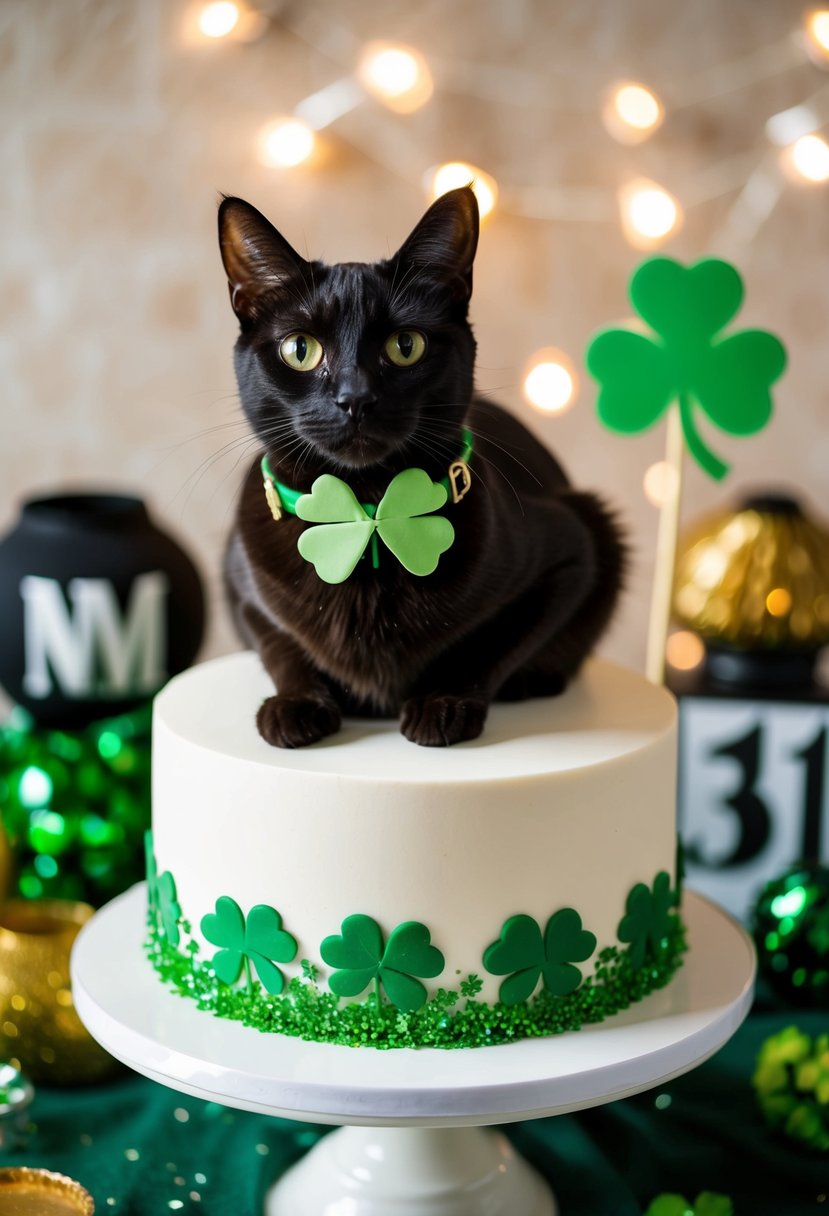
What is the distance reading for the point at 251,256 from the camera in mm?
892

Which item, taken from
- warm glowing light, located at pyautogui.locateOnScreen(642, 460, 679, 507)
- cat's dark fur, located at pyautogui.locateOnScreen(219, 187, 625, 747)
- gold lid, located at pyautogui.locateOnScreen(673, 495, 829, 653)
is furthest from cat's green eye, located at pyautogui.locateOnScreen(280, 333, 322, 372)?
warm glowing light, located at pyautogui.locateOnScreen(642, 460, 679, 507)

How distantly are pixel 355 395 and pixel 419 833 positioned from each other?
317mm

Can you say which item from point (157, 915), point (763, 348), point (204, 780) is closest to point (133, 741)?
point (157, 915)

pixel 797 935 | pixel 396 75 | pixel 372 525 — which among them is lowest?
pixel 797 935

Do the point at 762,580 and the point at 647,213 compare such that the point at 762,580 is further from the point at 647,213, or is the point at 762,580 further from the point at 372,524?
the point at 372,524

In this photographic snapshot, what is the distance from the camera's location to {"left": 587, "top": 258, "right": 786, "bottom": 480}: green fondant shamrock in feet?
4.10

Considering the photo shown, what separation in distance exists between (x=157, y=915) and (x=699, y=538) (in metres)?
1.05

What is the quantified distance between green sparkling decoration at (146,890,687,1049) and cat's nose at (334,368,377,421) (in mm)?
430

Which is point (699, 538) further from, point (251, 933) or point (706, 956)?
point (251, 933)

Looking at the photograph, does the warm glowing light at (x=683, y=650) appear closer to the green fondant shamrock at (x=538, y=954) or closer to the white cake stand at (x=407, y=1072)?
the white cake stand at (x=407, y=1072)

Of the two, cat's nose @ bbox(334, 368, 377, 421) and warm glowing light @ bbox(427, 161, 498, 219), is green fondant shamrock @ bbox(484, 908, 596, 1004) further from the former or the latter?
warm glowing light @ bbox(427, 161, 498, 219)

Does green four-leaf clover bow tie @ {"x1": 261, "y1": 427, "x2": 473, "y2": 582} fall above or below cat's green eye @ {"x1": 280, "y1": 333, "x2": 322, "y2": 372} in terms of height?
below

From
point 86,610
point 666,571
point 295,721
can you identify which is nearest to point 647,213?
point 666,571

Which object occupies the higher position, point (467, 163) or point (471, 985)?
point (467, 163)
